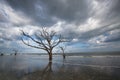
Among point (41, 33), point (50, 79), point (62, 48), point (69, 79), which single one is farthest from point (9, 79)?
point (62, 48)

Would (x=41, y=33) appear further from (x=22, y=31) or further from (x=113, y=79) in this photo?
(x=113, y=79)

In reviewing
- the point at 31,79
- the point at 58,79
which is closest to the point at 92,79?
the point at 58,79

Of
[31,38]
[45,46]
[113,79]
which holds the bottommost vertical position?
[113,79]

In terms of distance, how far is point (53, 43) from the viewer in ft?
76.9

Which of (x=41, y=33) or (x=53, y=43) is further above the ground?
(x=41, y=33)

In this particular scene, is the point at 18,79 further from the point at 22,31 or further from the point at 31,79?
the point at 22,31

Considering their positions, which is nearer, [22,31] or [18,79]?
[18,79]

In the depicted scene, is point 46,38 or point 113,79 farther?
point 46,38

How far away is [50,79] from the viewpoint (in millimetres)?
7039

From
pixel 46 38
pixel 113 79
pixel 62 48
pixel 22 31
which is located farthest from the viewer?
pixel 62 48

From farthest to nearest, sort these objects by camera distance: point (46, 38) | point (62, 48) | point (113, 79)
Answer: point (62, 48), point (46, 38), point (113, 79)

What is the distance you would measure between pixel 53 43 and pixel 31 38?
191 inches

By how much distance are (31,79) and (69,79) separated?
2533 millimetres

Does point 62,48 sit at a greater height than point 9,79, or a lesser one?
greater
